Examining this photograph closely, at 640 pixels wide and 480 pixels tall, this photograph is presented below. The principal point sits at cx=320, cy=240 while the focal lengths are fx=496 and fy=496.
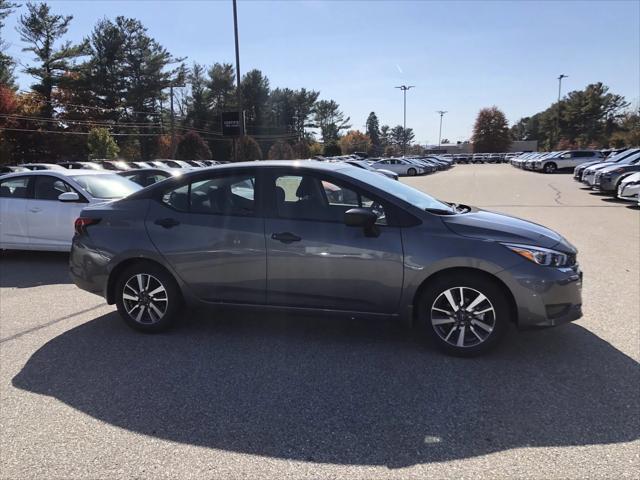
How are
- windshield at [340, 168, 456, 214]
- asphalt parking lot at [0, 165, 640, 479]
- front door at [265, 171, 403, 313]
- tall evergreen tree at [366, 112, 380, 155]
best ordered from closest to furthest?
asphalt parking lot at [0, 165, 640, 479] < front door at [265, 171, 403, 313] < windshield at [340, 168, 456, 214] < tall evergreen tree at [366, 112, 380, 155]

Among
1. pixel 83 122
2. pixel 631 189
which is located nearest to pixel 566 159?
pixel 631 189

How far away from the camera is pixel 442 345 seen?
412 centimetres

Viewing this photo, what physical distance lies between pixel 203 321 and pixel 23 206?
196 inches

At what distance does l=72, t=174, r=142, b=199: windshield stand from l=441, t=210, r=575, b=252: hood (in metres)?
5.81

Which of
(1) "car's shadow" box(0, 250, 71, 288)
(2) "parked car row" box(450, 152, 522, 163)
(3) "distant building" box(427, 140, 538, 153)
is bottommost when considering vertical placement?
(1) "car's shadow" box(0, 250, 71, 288)

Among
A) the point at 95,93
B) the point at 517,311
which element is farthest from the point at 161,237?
the point at 95,93

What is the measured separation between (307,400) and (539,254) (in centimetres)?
215

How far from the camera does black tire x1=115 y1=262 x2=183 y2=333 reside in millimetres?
4699

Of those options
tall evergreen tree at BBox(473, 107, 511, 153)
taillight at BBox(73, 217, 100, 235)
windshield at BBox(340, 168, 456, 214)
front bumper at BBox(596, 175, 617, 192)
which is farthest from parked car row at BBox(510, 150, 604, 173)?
tall evergreen tree at BBox(473, 107, 511, 153)

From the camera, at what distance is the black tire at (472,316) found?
3.97 metres

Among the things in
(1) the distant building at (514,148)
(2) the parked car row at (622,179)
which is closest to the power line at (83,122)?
(2) the parked car row at (622,179)

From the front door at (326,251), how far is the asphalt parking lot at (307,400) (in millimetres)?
488

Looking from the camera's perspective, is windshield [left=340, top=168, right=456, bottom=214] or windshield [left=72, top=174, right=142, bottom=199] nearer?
windshield [left=340, top=168, right=456, bottom=214]

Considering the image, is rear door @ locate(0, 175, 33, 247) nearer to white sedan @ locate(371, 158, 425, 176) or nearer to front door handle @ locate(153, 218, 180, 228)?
front door handle @ locate(153, 218, 180, 228)
